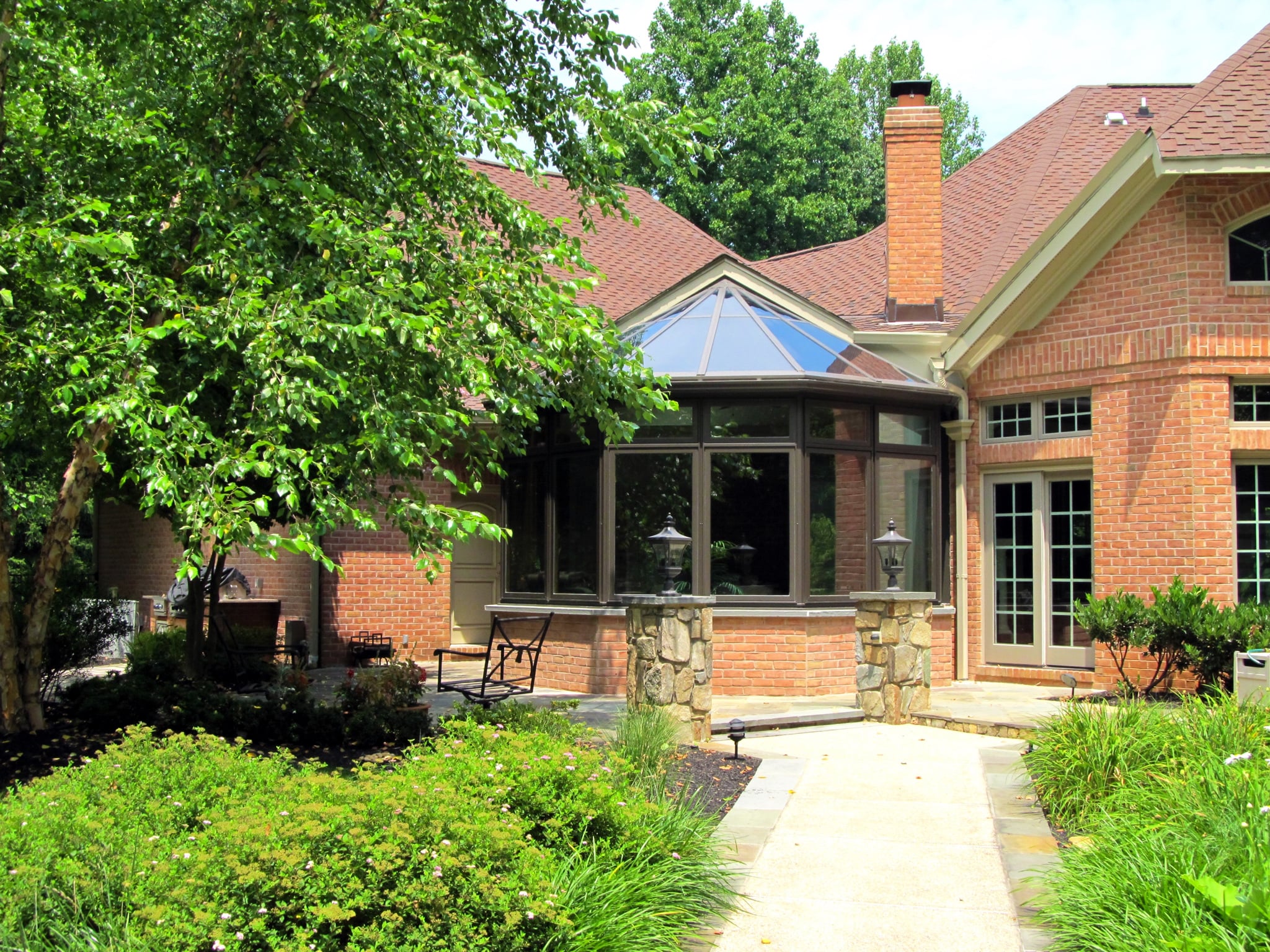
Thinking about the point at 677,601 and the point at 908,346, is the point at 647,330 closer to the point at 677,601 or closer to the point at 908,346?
the point at 908,346

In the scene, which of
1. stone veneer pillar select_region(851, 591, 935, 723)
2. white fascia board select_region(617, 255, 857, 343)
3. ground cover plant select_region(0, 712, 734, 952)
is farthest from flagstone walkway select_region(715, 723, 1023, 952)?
white fascia board select_region(617, 255, 857, 343)

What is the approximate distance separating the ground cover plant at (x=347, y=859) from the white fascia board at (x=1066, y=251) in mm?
8540

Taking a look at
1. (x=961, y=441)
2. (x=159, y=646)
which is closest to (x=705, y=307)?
(x=961, y=441)

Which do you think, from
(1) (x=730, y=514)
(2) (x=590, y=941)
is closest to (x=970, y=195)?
(1) (x=730, y=514)

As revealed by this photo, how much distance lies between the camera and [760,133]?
1160 inches

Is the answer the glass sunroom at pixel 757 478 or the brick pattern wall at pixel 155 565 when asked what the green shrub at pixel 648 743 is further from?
the brick pattern wall at pixel 155 565

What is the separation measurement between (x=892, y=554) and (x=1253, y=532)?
145 inches

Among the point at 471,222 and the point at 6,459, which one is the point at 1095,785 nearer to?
the point at 471,222

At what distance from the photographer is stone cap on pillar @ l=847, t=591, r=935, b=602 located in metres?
10.5

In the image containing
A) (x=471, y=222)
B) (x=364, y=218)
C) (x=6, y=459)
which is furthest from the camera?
(x=6, y=459)

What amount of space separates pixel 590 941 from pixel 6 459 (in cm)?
1490

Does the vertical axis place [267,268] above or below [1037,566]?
above

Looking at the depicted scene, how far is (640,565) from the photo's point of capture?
12570 millimetres

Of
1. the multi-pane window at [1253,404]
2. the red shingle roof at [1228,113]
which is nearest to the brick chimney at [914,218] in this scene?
the red shingle roof at [1228,113]
